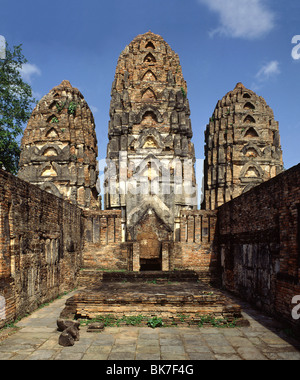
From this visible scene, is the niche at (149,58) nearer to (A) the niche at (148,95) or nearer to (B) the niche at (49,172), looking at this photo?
(A) the niche at (148,95)

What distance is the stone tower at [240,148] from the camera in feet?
96.8

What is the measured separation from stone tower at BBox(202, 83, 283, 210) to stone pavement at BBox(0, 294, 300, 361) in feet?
70.9

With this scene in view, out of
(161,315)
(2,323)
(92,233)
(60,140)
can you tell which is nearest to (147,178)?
(92,233)

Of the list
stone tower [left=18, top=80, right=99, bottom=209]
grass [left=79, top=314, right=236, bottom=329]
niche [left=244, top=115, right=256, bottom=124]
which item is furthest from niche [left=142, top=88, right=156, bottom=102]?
grass [left=79, top=314, right=236, bottom=329]

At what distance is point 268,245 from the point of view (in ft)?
33.1

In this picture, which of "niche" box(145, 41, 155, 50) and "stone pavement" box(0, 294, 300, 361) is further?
"niche" box(145, 41, 155, 50)

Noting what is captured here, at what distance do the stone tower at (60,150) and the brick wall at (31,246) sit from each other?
1236 centimetres

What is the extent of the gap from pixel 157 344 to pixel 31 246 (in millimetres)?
5166

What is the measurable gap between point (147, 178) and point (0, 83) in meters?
10.5

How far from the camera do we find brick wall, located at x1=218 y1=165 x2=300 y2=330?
27.7 ft

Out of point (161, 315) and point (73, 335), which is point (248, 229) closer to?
point (161, 315)

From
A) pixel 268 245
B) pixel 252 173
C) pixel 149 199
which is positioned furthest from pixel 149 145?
pixel 268 245

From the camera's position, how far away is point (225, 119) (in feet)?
Answer: 102

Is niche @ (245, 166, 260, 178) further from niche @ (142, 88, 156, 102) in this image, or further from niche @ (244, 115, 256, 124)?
niche @ (142, 88, 156, 102)
